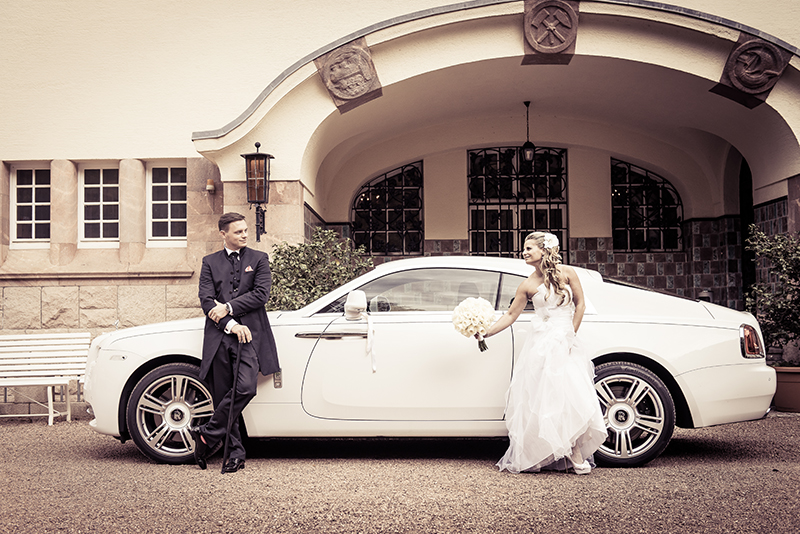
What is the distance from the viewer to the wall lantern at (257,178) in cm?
955

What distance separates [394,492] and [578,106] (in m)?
9.43

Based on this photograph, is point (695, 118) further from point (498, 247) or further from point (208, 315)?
point (208, 315)

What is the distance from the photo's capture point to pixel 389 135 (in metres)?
12.9

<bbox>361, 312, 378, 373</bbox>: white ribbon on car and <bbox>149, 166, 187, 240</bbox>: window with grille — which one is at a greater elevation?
<bbox>149, 166, 187, 240</bbox>: window with grille

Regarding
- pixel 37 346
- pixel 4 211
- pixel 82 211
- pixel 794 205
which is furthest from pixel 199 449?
pixel 794 205

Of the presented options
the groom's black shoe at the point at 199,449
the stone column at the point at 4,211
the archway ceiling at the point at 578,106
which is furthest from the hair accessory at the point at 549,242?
the stone column at the point at 4,211

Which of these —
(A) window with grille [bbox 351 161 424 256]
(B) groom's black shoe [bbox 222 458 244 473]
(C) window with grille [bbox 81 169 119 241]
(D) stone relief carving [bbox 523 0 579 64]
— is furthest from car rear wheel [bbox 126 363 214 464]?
(A) window with grille [bbox 351 161 424 256]

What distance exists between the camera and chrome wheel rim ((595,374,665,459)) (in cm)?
523

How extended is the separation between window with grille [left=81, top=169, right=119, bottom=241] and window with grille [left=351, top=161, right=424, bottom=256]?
14.2ft

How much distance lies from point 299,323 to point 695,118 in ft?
28.1

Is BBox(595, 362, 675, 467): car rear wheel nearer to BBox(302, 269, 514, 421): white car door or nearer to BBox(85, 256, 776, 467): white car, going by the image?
BBox(85, 256, 776, 467): white car

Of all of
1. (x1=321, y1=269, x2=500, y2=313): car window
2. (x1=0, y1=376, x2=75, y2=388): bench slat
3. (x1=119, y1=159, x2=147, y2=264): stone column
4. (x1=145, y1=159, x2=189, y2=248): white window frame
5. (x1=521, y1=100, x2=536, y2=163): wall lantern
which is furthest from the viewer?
(x1=521, y1=100, x2=536, y2=163): wall lantern

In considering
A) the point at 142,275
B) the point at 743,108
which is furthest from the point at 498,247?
the point at 142,275

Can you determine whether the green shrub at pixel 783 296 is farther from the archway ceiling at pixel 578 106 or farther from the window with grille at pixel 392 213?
the window with grille at pixel 392 213
